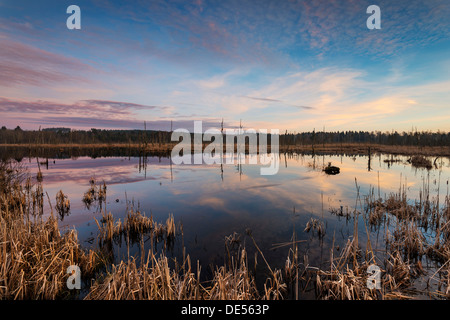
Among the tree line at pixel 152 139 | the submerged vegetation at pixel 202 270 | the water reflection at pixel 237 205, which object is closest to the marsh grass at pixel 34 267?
the submerged vegetation at pixel 202 270

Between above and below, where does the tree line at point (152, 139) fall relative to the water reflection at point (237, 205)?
above

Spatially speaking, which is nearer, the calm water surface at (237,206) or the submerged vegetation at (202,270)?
the submerged vegetation at (202,270)

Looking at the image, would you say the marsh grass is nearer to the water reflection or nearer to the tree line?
the water reflection

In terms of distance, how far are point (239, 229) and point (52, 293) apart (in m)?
7.14

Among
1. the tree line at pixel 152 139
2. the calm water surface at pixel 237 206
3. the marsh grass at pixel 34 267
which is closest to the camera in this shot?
the marsh grass at pixel 34 267

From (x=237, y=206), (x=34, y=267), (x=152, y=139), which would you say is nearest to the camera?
(x=34, y=267)

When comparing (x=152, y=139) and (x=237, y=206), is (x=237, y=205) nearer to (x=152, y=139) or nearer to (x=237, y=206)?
(x=237, y=206)

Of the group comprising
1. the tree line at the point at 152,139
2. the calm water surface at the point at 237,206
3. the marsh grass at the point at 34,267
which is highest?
the tree line at the point at 152,139

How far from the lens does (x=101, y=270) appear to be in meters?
6.75

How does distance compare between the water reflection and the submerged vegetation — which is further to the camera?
the water reflection

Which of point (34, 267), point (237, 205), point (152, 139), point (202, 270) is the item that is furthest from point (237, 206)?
point (152, 139)

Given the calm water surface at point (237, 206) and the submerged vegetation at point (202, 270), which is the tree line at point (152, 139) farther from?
the submerged vegetation at point (202, 270)

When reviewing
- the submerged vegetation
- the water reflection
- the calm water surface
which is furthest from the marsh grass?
the water reflection
